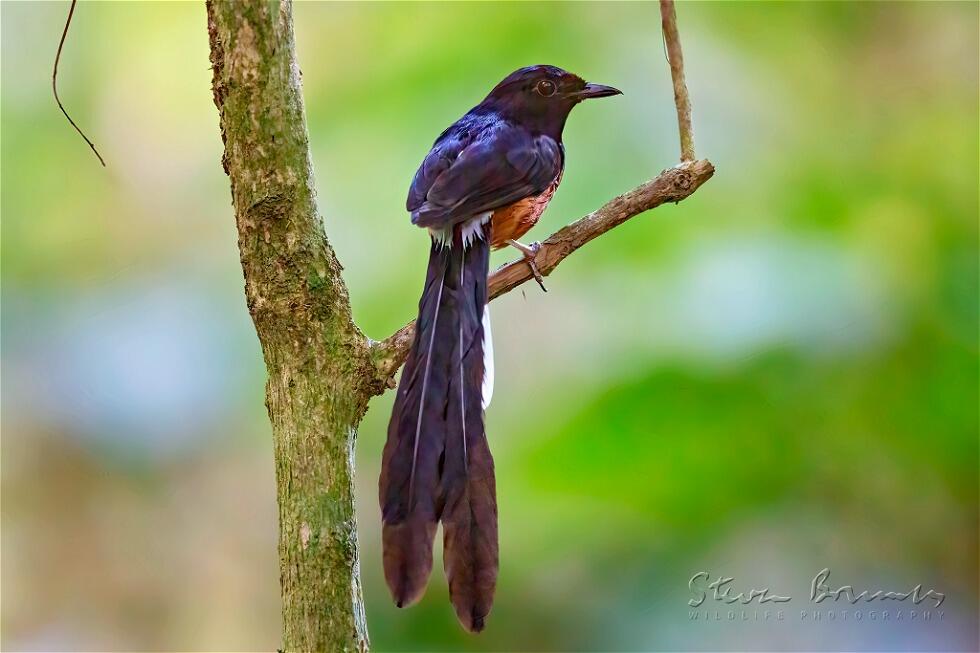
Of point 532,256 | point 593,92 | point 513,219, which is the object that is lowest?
point 532,256

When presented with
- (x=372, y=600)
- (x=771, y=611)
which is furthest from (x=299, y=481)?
(x=771, y=611)

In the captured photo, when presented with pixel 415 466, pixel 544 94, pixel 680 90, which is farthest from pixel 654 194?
pixel 415 466

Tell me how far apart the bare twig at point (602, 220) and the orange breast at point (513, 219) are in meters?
0.14

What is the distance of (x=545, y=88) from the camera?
7.18 feet

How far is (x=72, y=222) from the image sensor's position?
10.1 feet

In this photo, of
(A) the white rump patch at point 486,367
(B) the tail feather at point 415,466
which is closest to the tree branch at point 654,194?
(A) the white rump patch at point 486,367

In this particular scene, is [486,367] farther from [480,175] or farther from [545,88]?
[545,88]

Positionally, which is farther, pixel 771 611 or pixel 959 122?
pixel 959 122

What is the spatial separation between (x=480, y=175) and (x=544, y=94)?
43cm

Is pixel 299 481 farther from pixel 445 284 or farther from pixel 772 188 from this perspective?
pixel 772 188

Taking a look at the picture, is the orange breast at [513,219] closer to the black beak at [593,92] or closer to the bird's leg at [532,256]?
the bird's leg at [532,256]

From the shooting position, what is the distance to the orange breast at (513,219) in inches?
78.0

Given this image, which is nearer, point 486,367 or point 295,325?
point 295,325

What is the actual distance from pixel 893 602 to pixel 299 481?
210 cm
